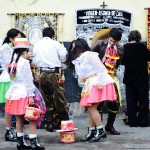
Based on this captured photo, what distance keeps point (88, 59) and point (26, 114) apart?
4.22ft

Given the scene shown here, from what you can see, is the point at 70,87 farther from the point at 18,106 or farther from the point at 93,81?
the point at 18,106

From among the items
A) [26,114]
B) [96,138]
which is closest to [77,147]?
[96,138]

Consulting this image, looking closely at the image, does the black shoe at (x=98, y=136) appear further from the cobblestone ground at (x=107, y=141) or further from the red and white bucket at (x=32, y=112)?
the red and white bucket at (x=32, y=112)

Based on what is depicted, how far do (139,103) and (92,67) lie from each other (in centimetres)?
211

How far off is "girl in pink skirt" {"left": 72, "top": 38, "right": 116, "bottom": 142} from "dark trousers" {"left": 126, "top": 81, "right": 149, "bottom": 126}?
1638 millimetres

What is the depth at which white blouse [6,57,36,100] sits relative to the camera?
644 cm

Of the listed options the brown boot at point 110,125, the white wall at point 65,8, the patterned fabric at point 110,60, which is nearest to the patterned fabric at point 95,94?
the patterned fabric at point 110,60

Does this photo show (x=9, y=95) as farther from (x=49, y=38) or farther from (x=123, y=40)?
(x=123, y=40)

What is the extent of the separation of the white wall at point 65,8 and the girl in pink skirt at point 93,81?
2.88 metres

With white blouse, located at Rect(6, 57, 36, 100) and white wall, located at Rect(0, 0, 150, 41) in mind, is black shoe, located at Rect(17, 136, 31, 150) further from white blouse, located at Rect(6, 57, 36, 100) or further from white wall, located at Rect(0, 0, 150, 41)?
white wall, located at Rect(0, 0, 150, 41)

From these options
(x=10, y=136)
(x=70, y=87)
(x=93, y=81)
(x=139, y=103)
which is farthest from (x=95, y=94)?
(x=70, y=87)

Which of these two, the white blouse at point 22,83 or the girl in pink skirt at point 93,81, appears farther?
the girl in pink skirt at point 93,81

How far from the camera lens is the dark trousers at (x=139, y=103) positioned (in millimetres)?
8731

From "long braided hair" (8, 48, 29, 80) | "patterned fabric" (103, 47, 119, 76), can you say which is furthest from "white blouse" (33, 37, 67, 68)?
"long braided hair" (8, 48, 29, 80)
